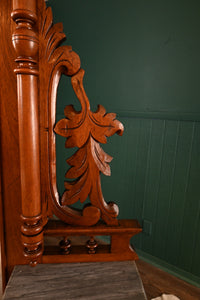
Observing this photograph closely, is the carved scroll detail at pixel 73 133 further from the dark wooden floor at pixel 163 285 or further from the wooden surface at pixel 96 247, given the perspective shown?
the dark wooden floor at pixel 163 285

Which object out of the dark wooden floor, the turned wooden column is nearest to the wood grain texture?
the turned wooden column

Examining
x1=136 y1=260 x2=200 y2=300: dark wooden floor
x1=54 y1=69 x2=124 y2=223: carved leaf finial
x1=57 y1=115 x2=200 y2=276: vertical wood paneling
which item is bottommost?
x1=136 y1=260 x2=200 y2=300: dark wooden floor

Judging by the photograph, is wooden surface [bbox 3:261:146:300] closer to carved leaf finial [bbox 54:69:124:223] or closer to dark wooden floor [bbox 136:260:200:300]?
carved leaf finial [bbox 54:69:124:223]

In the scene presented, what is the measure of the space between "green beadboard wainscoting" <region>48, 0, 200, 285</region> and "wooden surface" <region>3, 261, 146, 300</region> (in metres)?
1.03

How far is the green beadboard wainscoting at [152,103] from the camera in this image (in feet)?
4.66

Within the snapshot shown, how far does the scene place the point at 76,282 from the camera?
23.2 inches

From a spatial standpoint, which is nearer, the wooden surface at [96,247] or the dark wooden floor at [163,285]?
the wooden surface at [96,247]

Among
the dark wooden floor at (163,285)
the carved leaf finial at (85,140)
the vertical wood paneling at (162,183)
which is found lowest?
the dark wooden floor at (163,285)

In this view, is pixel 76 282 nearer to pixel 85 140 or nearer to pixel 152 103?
pixel 85 140

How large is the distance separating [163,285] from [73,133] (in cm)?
146

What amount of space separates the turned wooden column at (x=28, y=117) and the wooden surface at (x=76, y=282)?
0.19 feet

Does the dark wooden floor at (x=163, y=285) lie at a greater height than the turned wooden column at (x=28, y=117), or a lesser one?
lesser

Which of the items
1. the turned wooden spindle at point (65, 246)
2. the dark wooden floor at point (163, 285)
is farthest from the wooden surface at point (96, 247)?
the dark wooden floor at point (163, 285)

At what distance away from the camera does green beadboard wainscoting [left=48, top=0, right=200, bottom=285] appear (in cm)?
142
